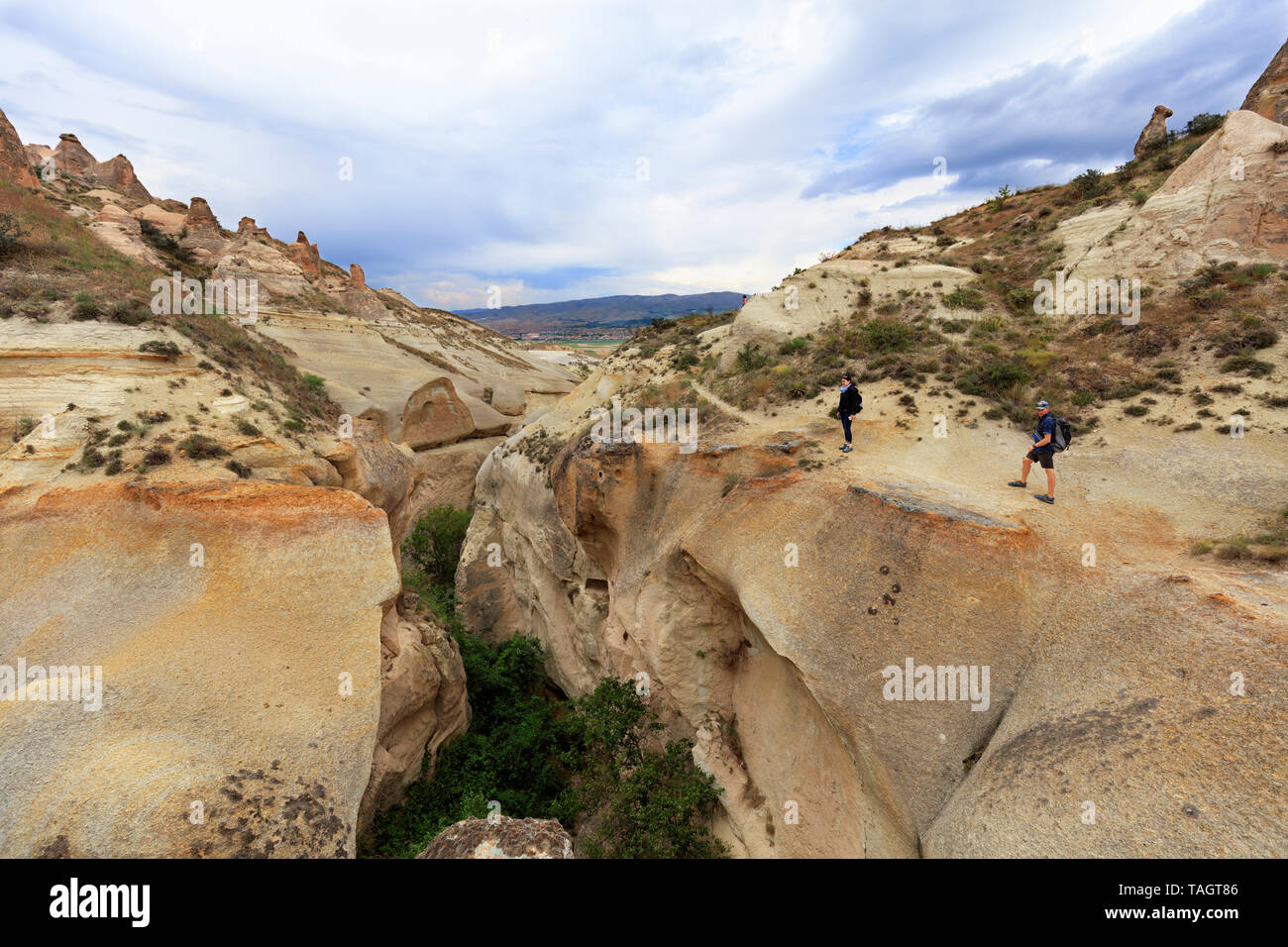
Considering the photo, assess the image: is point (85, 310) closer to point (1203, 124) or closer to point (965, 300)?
point (965, 300)

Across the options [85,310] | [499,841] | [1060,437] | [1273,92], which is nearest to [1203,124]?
[1273,92]

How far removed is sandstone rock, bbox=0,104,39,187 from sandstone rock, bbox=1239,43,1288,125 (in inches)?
1997

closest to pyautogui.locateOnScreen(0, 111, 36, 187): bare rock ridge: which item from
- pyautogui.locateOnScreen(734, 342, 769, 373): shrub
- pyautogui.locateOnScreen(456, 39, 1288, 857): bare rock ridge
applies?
pyautogui.locateOnScreen(456, 39, 1288, 857): bare rock ridge

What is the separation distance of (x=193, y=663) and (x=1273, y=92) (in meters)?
30.9

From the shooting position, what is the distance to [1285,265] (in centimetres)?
1160

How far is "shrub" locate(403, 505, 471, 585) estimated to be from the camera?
24188 mm

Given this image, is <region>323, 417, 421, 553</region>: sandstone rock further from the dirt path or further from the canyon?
the dirt path

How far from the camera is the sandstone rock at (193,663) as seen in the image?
6.14 metres

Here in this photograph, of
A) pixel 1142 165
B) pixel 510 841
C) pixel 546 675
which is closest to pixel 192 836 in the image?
pixel 510 841

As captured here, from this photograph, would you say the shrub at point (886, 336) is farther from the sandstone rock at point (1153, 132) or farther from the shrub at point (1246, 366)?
the sandstone rock at point (1153, 132)

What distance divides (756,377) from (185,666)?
1414cm

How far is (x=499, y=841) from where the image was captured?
18.4ft

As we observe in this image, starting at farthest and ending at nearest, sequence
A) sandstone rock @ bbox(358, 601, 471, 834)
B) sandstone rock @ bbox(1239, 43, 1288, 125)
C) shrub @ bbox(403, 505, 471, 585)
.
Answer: shrub @ bbox(403, 505, 471, 585), sandstone rock @ bbox(1239, 43, 1288, 125), sandstone rock @ bbox(358, 601, 471, 834)
